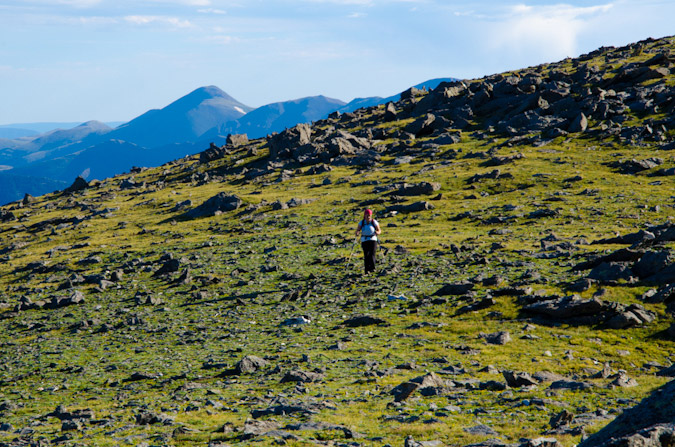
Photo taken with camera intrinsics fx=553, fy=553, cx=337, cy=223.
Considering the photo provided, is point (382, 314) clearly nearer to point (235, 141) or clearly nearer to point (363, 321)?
point (363, 321)

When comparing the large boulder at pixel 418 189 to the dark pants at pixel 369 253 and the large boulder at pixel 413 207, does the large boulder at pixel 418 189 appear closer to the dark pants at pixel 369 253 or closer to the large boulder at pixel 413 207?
the large boulder at pixel 413 207

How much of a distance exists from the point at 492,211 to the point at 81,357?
4023 centimetres

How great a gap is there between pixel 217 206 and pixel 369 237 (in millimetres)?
48793

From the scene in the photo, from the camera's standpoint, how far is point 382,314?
2850 cm

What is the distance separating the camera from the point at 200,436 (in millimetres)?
15016

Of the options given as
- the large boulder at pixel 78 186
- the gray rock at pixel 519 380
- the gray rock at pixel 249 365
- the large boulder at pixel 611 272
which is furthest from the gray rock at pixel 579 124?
the large boulder at pixel 78 186

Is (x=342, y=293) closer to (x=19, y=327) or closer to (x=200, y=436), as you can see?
(x=200, y=436)

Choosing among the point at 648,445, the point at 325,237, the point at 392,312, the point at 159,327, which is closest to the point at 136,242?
the point at 325,237

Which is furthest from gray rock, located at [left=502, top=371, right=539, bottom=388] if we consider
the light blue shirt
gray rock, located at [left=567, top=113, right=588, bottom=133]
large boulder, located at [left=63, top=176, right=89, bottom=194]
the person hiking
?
large boulder, located at [left=63, top=176, right=89, bottom=194]

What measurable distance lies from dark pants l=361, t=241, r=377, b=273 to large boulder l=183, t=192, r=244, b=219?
45358 mm

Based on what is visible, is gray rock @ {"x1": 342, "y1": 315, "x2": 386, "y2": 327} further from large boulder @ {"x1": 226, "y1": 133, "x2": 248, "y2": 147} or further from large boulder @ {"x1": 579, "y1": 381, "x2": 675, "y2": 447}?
large boulder @ {"x1": 226, "y1": 133, "x2": 248, "y2": 147}

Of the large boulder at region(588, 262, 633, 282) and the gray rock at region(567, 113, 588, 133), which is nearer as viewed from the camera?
the large boulder at region(588, 262, 633, 282)

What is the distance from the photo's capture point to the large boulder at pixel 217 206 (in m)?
79.0

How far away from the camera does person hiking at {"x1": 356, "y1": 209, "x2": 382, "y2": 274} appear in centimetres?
3575
